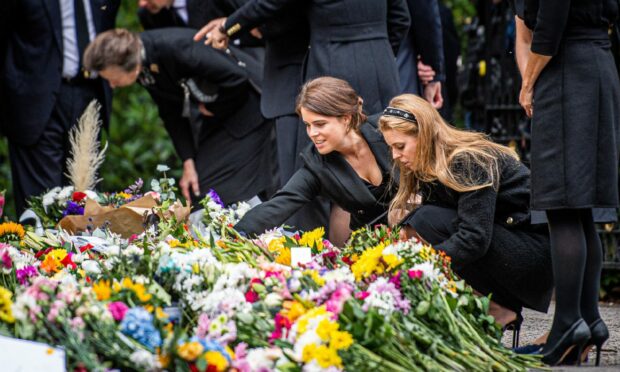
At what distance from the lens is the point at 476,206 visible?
3.98 meters

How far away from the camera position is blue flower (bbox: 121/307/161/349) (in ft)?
9.89

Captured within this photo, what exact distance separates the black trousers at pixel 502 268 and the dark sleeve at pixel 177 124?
2.74m

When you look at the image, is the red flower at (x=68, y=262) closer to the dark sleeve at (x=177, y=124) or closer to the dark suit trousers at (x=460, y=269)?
the dark suit trousers at (x=460, y=269)

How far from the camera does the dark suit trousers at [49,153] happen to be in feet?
20.9

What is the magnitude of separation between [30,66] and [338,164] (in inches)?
101

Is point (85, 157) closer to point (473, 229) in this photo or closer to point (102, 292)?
point (473, 229)

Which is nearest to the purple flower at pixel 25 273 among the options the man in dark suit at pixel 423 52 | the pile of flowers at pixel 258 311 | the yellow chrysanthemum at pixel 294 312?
the pile of flowers at pixel 258 311

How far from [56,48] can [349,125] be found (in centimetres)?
249

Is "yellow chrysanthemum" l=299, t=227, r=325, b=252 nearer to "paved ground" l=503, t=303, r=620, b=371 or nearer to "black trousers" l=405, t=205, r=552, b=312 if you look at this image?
"black trousers" l=405, t=205, r=552, b=312

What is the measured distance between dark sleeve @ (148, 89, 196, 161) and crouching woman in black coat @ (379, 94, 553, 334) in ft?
8.58

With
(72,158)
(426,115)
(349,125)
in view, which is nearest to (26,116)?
(72,158)

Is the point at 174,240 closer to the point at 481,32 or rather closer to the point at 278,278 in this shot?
the point at 278,278

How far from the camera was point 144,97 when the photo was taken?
9.16 metres

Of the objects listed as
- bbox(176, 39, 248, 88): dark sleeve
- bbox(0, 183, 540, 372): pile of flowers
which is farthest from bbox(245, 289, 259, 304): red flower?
bbox(176, 39, 248, 88): dark sleeve
